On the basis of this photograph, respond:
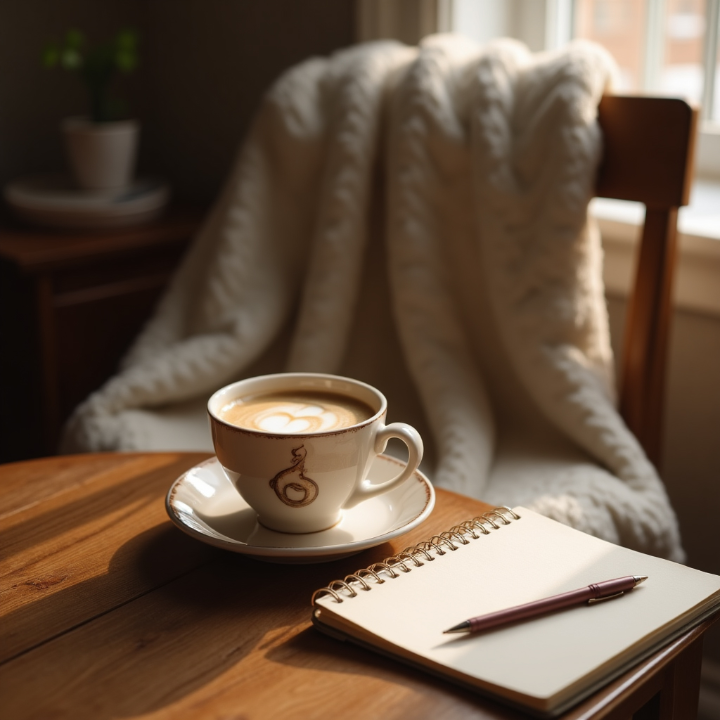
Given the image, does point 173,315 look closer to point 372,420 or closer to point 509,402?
point 509,402

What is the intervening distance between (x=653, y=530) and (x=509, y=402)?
0.29m

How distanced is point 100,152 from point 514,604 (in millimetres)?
1267

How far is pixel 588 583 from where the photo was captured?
56cm

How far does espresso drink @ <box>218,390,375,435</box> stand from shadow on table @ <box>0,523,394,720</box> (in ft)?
0.32

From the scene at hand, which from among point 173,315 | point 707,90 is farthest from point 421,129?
point 707,90

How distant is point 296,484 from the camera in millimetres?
625

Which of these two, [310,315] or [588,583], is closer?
[588,583]

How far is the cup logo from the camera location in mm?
618

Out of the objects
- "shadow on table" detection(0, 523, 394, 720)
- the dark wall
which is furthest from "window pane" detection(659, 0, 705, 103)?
"shadow on table" detection(0, 523, 394, 720)

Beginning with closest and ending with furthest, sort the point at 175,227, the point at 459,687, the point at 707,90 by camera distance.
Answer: the point at 459,687 < the point at 707,90 < the point at 175,227

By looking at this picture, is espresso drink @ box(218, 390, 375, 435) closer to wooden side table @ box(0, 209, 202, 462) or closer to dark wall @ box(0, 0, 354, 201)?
wooden side table @ box(0, 209, 202, 462)

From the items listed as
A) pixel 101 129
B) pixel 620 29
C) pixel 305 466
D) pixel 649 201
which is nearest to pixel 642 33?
pixel 620 29

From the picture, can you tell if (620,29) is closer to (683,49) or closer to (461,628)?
(683,49)

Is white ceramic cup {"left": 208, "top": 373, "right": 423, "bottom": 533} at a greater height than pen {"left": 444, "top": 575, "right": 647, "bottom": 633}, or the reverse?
white ceramic cup {"left": 208, "top": 373, "right": 423, "bottom": 533}
